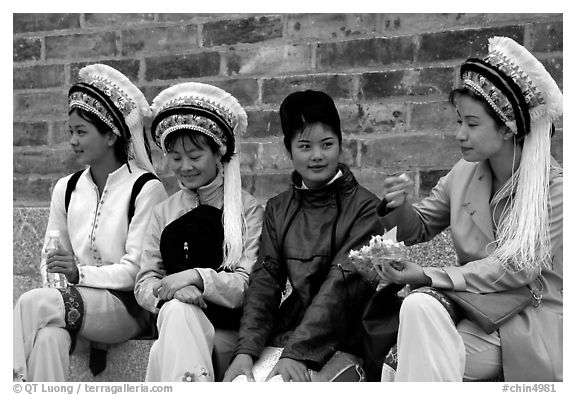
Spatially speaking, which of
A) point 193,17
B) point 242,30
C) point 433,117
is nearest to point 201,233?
point 433,117

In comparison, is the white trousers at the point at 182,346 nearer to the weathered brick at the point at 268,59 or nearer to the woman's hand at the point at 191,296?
the woman's hand at the point at 191,296

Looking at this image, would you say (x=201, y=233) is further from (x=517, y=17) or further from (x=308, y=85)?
(x=517, y=17)

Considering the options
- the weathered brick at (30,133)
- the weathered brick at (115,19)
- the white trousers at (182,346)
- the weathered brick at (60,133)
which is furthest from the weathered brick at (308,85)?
the white trousers at (182,346)

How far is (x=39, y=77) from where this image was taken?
528 cm

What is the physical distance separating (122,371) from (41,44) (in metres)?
2.10

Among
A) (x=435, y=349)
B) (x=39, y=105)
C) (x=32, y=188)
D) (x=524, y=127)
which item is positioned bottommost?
(x=435, y=349)

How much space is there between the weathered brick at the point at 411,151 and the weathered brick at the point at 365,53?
37 cm

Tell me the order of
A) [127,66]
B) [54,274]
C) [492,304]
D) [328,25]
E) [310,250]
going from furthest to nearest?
[127,66] → [328,25] → [54,274] → [310,250] → [492,304]

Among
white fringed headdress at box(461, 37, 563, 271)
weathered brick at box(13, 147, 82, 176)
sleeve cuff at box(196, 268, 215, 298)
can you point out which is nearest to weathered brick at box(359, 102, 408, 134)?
white fringed headdress at box(461, 37, 563, 271)

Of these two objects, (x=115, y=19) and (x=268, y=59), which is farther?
(x=115, y=19)

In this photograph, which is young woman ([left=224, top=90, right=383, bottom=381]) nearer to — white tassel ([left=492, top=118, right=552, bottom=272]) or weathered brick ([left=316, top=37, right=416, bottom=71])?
white tassel ([left=492, top=118, right=552, bottom=272])

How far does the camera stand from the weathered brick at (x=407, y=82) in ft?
14.8

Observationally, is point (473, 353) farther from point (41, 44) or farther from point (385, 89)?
point (41, 44)

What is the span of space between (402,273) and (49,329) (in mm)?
1419
